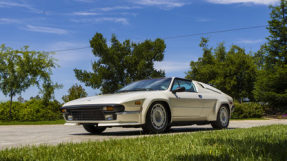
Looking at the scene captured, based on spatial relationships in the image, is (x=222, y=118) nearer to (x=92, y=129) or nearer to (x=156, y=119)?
(x=156, y=119)

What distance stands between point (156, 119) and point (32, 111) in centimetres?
1762

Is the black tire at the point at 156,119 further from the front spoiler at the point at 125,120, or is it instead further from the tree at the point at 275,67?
the tree at the point at 275,67

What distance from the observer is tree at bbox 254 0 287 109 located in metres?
26.1

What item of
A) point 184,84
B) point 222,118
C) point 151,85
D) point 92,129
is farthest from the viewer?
point 222,118

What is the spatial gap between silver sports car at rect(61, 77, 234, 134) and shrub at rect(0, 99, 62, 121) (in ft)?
50.2

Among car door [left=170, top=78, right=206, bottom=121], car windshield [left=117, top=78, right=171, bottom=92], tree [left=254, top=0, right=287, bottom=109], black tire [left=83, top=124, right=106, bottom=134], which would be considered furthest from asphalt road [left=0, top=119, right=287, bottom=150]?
tree [left=254, top=0, right=287, bottom=109]

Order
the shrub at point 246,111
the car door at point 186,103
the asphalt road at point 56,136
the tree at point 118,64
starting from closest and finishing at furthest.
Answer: the asphalt road at point 56,136 → the car door at point 186,103 → the shrub at point 246,111 → the tree at point 118,64

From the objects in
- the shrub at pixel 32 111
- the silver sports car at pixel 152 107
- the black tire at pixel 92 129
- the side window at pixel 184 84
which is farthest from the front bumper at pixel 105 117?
the shrub at pixel 32 111

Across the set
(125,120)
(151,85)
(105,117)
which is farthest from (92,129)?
(151,85)

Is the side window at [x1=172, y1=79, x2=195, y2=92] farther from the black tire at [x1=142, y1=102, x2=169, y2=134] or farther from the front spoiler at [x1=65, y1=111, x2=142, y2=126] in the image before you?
the front spoiler at [x1=65, y1=111, x2=142, y2=126]

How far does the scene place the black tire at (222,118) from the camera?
979 centimetres

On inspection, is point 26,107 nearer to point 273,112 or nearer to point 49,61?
point 49,61

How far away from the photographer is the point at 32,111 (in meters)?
23.5

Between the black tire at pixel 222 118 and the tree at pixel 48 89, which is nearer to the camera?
the black tire at pixel 222 118
